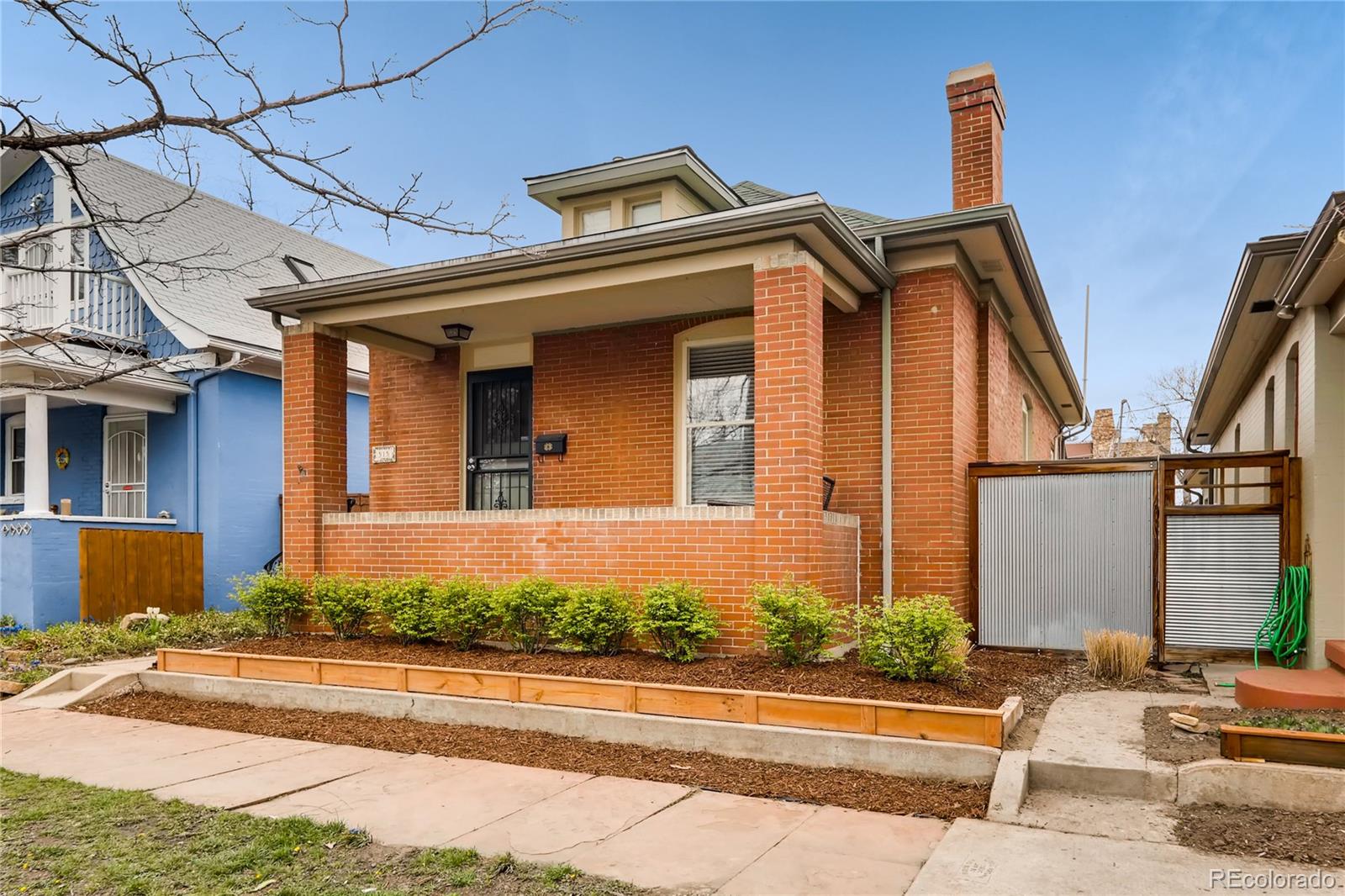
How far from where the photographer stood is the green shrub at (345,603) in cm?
899

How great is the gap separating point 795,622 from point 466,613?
3.11 metres

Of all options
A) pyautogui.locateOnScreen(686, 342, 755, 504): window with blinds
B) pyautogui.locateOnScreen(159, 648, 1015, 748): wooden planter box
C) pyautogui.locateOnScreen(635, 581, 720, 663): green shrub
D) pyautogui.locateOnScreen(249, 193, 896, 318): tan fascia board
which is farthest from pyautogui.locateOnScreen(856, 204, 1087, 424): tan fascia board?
pyautogui.locateOnScreen(159, 648, 1015, 748): wooden planter box

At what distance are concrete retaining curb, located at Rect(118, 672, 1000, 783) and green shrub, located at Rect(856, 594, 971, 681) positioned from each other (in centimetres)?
100

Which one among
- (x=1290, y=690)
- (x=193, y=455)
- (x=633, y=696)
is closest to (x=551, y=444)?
A: (x=633, y=696)

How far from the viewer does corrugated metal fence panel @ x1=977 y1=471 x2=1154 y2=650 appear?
8.52 metres

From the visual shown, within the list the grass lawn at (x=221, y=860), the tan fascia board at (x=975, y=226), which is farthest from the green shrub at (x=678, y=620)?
the tan fascia board at (x=975, y=226)

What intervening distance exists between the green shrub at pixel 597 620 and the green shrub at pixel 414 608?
1.36 metres

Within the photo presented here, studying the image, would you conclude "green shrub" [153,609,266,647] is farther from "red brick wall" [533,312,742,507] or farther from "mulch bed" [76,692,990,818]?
"red brick wall" [533,312,742,507]

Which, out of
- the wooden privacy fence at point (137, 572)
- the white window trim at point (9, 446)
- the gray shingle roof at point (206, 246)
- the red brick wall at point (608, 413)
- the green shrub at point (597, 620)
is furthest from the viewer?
the white window trim at point (9, 446)

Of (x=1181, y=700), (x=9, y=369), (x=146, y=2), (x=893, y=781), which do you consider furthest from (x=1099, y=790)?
(x=9, y=369)

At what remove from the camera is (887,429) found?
898 centimetres

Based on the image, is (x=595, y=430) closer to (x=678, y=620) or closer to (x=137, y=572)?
(x=678, y=620)

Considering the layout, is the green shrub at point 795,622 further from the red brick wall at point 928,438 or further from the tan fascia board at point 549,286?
the tan fascia board at point 549,286

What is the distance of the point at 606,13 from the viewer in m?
8.61
